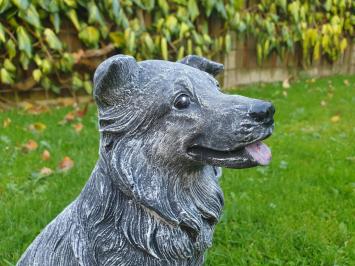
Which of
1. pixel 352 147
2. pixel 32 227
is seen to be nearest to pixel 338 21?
pixel 352 147

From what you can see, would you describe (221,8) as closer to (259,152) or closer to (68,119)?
(68,119)

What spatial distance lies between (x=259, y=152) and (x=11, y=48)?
4425mm

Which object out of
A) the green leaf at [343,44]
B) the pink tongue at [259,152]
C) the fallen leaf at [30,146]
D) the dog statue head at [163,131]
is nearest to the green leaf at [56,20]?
the fallen leaf at [30,146]

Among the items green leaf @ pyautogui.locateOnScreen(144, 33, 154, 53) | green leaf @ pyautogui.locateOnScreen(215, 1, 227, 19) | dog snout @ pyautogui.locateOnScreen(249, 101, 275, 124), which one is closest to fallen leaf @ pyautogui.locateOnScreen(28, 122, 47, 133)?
green leaf @ pyautogui.locateOnScreen(144, 33, 154, 53)

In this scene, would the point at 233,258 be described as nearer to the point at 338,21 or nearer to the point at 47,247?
the point at 47,247

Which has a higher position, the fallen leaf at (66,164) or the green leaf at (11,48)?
the green leaf at (11,48)

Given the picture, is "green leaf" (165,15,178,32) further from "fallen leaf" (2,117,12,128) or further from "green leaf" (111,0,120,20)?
"fallen leaf" (2,117,12,128)

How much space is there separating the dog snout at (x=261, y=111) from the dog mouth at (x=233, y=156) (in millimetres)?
80

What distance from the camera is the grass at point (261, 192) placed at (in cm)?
275

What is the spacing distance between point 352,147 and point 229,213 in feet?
6.51

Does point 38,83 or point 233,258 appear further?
point 38,83

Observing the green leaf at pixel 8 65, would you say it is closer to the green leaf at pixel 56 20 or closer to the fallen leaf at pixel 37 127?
the green leaf at pixel 56 20

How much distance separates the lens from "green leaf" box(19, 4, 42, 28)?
4973 mm

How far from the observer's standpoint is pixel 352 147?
175 inches
